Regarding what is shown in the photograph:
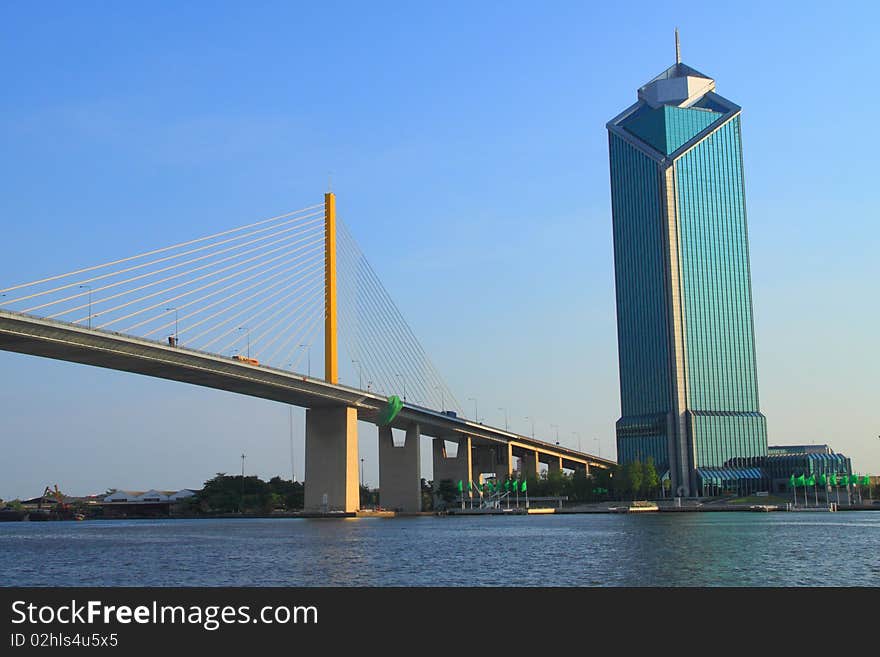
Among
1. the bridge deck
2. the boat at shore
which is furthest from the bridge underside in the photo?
the boat at shore

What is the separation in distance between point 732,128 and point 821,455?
155 ft

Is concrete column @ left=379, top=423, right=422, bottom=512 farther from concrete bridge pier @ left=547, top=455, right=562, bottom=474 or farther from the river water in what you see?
concrete bridge pier @ left=547, top=455, right=562, bottom=474

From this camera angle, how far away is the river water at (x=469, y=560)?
109 feet

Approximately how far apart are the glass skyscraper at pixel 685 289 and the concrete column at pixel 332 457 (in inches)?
2573

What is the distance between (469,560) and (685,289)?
109 meters

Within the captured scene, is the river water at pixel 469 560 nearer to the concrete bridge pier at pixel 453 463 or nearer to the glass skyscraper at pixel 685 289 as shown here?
the concrete bridge pier at pixel 453 463

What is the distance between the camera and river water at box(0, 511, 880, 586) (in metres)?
33.2

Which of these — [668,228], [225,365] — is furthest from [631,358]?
[225,365]

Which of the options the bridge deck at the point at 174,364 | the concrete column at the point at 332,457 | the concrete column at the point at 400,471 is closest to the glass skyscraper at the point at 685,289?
the concrete column at the point at 400,471

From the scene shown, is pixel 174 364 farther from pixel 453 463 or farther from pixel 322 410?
pixel 453 463

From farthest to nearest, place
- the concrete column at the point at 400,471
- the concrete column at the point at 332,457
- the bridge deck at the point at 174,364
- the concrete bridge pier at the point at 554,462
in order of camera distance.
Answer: the concrete bridge pier at the point at 554,462 < the concrete column at the point at 400,471 < the concrete column at the point at 332,457 < the bridge deck at the point at 174,364
